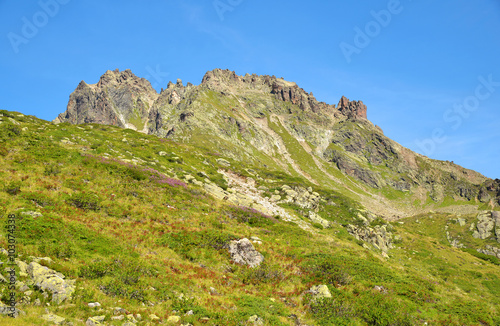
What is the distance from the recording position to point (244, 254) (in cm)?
2081

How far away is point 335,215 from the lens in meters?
48.0

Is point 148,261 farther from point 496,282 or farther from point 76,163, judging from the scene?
point 496,282

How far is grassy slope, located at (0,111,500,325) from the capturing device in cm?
1325

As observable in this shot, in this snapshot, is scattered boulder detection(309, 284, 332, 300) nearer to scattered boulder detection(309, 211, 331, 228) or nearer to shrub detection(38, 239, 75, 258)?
shrub detection(38, 239, 75, 258)

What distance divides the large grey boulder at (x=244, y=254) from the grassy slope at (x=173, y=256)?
0.70 metres

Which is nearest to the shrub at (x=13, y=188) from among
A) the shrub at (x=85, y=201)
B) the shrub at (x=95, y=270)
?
the shrub at (x=85, y=201)

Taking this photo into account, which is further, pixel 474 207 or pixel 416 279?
pixel 474 207

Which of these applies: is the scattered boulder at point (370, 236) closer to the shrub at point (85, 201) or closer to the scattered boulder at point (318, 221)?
the scattered boulder at point (318, 221)

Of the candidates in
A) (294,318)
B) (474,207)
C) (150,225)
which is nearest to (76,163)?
(150,225)

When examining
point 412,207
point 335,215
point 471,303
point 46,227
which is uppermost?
point 412,207

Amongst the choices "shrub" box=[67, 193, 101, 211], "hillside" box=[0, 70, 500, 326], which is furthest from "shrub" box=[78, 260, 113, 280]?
"shrub" box=[67, 193, 101, 211]

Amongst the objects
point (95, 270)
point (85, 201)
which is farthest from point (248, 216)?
point (95, 270)

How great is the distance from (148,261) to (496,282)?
50.8 meters

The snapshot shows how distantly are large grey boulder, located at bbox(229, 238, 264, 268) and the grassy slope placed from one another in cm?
70
